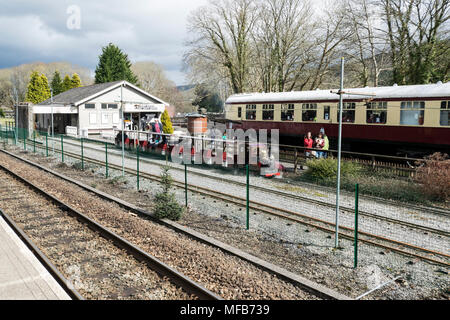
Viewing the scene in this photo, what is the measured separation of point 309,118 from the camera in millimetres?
20844

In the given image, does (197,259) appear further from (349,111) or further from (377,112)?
(349,111)

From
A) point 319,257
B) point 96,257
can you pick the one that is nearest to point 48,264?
point 96,257

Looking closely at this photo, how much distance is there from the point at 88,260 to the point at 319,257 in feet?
15.0

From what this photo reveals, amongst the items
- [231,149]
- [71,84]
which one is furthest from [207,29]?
[71,84]

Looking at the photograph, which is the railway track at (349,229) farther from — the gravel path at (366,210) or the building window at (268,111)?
the building window at (268,111)

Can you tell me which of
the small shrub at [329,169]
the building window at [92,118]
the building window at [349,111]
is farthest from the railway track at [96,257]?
the building window at [92,118]

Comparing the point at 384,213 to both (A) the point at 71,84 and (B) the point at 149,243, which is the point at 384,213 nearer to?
(B) the point at 149,243

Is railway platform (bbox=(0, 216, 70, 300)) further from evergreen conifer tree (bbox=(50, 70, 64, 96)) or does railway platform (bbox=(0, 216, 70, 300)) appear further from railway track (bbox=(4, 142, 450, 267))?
evergreen conifer tree (bbox=(50, 70, 64, 96))

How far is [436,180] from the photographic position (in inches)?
464

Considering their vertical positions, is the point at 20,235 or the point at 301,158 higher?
the point at 301,158

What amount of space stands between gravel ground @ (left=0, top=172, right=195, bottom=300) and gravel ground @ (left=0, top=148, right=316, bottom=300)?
0.52 metres

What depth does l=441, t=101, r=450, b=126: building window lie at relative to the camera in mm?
14992

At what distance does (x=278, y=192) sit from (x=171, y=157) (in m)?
9.78

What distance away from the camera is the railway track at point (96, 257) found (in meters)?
5.96
